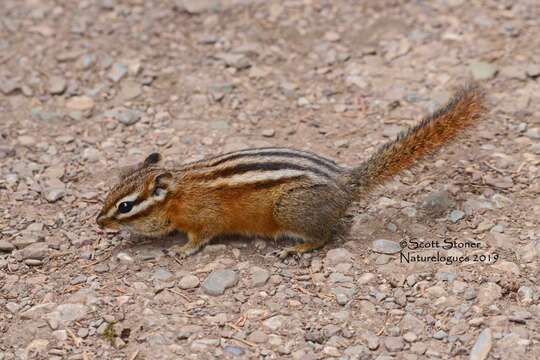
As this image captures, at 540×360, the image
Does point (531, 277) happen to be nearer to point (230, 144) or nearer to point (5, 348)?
point (230, 144)

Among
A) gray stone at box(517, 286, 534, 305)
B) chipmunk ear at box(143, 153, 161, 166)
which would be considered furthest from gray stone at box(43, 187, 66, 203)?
gray stone at box(517, 286, 534, 305)

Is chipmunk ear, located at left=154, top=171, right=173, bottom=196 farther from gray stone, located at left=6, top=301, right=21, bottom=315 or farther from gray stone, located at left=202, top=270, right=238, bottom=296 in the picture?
gray stone, located at left=6, top=301, right=21, bottom=315

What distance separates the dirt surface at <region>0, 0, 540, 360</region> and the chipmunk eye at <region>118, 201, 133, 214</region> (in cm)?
32

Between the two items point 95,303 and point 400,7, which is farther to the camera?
point 400,7

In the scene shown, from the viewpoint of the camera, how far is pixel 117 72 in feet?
24.9

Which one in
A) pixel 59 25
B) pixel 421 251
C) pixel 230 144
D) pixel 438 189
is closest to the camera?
pixel 421 251

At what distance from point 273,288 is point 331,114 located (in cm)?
226

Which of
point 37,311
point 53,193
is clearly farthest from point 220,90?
point 37,311

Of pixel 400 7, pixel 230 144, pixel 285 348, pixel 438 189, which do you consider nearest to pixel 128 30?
pixel 230 144

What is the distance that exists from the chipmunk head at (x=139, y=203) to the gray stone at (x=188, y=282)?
525mm

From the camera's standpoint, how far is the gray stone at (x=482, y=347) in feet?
15.0

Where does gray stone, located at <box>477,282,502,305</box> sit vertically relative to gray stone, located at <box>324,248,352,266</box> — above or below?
below

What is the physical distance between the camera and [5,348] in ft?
15.7

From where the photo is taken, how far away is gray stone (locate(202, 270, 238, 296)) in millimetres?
5199
